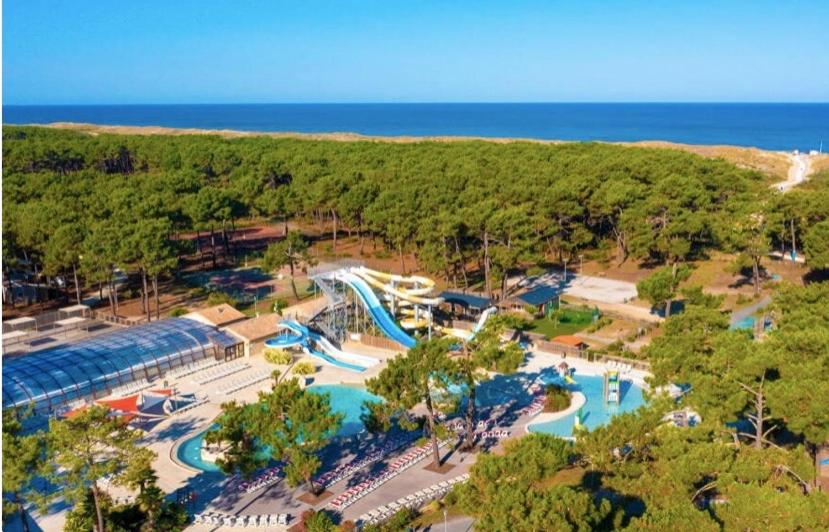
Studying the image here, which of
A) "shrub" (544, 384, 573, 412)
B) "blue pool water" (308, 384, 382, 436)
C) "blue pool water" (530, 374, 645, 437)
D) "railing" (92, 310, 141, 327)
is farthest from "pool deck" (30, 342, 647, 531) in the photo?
"railing" (92, 310, 141, 327)

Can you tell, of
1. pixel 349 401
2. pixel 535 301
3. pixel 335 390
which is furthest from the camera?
pixel 535 301

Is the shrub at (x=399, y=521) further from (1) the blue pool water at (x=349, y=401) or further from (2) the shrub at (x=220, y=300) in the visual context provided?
(2) the shrub at (x=220, y=300)

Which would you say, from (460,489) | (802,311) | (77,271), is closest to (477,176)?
(77,271)

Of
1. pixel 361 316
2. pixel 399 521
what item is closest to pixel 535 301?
pixel 361 316

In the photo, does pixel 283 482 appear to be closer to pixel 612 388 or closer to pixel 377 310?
pixel 612 388

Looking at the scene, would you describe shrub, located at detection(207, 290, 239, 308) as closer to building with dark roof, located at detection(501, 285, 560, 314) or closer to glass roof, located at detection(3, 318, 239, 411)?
glass roof, located at detection(3, 318, 239, 411)

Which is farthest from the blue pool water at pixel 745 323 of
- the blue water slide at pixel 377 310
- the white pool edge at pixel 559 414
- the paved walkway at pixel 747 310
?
the blue water slide at pixel 377 310
